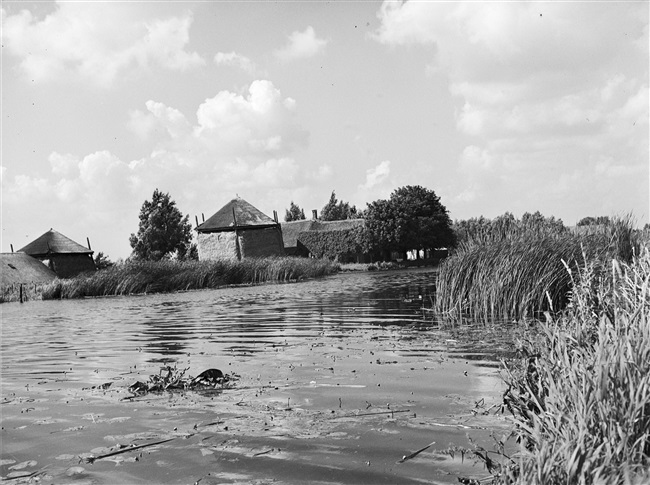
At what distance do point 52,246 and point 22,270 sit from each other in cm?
715

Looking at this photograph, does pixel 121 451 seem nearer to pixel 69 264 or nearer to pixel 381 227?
pixel 69 264

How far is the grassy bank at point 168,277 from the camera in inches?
1430

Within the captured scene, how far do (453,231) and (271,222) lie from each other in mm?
21677

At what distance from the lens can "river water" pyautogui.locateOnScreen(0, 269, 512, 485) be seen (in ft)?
17.6

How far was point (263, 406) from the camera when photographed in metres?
7.42

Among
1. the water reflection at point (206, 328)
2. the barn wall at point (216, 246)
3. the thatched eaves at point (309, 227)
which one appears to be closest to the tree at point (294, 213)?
the thatched eaves at point (309, 227)

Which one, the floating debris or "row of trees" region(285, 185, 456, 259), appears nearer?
the floating debris

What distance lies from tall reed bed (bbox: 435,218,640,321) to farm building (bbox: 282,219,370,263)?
2191 inches

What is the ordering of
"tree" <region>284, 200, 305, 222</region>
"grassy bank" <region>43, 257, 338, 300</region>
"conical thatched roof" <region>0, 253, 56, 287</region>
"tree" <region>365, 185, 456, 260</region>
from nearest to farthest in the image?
"grassy bank" <region>43, 257, 338, 300</region>
"conical thatched roof" <region>0, 253, 56, 287</region>
"tree" <region>365, 185, 456, 260</region>
"tree" <region>284, 200, 305, 222</region>

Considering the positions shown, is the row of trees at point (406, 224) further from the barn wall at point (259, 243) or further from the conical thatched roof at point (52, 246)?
the conical thatched roof at point (52, 246)

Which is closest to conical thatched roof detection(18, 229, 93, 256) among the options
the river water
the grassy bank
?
the grassy bank

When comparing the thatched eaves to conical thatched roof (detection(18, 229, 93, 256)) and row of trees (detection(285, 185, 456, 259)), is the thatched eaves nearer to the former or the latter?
row of trees (detection(285, 185, 456, 259))

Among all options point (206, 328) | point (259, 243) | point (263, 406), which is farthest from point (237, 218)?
point (263, 406)

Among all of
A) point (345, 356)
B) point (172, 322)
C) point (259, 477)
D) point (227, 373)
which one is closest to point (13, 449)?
point (259, 477)
